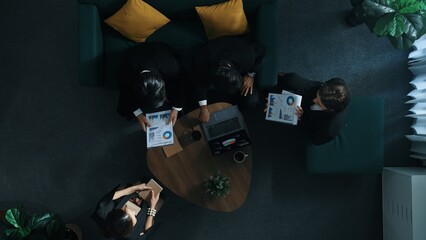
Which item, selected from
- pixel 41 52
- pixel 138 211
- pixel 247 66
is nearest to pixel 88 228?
pixel 138 211

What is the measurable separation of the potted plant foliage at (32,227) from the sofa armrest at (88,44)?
4.09ft

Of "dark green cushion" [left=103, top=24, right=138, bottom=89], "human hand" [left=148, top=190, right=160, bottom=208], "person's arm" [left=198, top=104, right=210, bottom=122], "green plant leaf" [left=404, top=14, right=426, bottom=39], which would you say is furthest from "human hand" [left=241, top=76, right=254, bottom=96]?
"green plant leaf" [left=404, top=14, right=426, bottom=39]

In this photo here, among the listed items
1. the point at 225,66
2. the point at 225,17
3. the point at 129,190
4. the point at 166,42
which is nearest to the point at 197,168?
the point at 129,190

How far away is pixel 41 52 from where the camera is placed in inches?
145

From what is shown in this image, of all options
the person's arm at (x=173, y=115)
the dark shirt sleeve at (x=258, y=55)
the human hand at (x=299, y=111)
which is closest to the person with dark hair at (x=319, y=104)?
the human hand at (x=299, y=111)

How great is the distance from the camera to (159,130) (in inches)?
122

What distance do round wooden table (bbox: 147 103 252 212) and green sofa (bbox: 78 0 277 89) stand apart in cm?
57

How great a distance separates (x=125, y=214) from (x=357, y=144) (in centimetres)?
194

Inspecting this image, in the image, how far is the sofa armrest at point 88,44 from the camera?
3.04 meters

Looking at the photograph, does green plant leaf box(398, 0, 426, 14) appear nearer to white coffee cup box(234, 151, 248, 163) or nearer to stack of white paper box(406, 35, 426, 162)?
stack of white paper box(406, 35, 426, 162)

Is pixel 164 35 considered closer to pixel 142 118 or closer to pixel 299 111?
pixel 142 118

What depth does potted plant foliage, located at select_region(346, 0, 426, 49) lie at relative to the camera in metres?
2.89

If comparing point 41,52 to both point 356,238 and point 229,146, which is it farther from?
point 356,238

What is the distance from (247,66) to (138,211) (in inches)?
56.6
